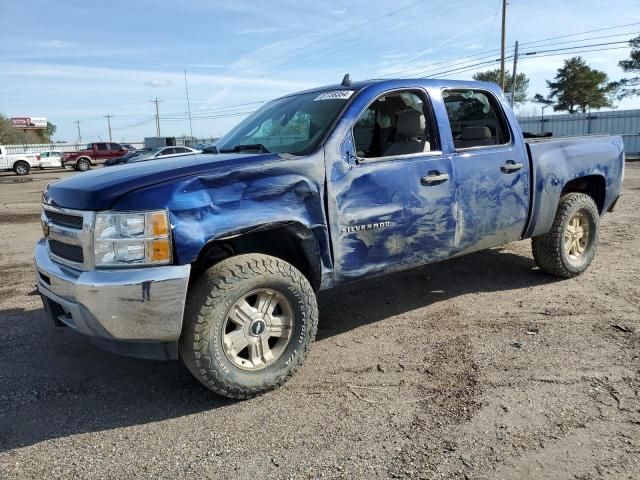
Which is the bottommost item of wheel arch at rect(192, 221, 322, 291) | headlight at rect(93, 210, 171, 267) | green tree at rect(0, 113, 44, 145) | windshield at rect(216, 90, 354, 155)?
wheel arch at rect(192, 221, 322, 291)

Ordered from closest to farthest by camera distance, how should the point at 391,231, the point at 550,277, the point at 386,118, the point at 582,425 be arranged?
1. the point at 582,425
2. the point at 391,231
3. the point at 386,118
4. the point at 550,277

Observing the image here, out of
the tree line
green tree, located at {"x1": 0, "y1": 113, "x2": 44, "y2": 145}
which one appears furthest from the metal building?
green tree, located at {"x1": 0, "y1": 113, "x2": 44, "y2": 145}

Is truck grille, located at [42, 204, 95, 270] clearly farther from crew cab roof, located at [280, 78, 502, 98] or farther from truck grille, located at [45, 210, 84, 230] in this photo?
crew cab roof, located at [280, 78, 502, 98]

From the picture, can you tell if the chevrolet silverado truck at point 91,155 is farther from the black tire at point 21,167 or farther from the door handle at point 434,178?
the door handle at point 434,178

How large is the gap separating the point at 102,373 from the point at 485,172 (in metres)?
3.34

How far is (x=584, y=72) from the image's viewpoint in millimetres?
50750

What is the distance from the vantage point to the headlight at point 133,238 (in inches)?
115

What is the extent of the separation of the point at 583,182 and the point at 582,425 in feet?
11.7

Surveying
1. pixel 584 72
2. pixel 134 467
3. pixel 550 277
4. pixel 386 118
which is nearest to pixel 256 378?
pixel 134 467

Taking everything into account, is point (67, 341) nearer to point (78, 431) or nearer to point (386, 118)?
point (78, 431)

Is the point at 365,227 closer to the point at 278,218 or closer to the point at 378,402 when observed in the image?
the point at 278,218

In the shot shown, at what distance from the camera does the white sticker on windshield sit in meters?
4.03

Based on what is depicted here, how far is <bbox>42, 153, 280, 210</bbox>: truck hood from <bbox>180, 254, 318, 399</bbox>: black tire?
59cm

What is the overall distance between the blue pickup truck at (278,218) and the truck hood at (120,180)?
0.04ft
